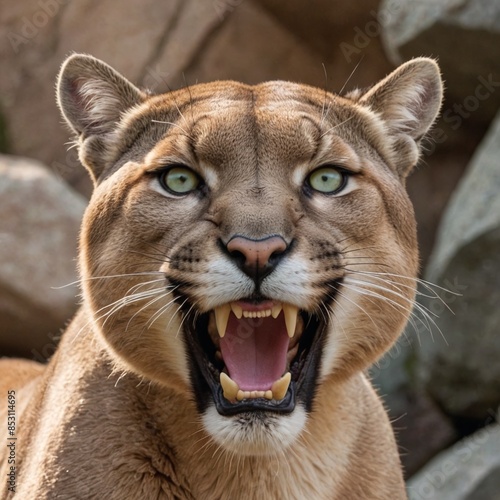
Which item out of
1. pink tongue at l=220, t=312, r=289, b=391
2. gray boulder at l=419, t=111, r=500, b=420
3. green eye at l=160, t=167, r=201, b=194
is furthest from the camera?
gray boulder at l=419, t=111, r=500, b=420

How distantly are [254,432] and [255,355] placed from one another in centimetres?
28

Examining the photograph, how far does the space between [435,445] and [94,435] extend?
208 inches

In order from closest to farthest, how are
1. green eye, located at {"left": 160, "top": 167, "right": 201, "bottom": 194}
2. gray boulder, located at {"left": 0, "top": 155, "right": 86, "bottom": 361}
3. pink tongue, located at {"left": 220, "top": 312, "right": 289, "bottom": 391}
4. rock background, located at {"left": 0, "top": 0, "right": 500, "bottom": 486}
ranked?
pink tongue, located at {"left": 220, "top": 312, "right": 289, "bottom": 391}
green eye, located at {"left": 160, "top": 167, "right": 201, "bottom": 194}
rock background, located at {"left": 0, "top": 0, "right": 500, "bottom": 486}
gray boulder, located at {"left": 0, "top": 155, "right": 86, "bottom": 361}

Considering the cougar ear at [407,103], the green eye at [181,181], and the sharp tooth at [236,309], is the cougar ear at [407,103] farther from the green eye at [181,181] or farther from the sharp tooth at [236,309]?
the sharp tooth at [236,309]

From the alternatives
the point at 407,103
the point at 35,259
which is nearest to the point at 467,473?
the point at 407,103

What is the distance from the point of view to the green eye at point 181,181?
3805 mm

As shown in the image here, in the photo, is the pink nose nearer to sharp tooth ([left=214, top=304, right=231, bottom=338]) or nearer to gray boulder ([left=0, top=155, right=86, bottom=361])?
sharp tooth ([left=214, top=304, right=231, bottom=338])

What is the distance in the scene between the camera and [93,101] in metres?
4.39

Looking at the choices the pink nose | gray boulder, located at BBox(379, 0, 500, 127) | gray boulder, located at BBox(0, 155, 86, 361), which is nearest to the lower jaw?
the pink nose

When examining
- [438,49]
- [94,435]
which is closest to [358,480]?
[94,435]

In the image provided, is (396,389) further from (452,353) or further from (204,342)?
(204,342)

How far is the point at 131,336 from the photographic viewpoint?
12.4ft

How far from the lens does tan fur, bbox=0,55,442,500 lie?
3514mm

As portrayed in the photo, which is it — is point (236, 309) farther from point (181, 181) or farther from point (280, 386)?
point (181, 181)
